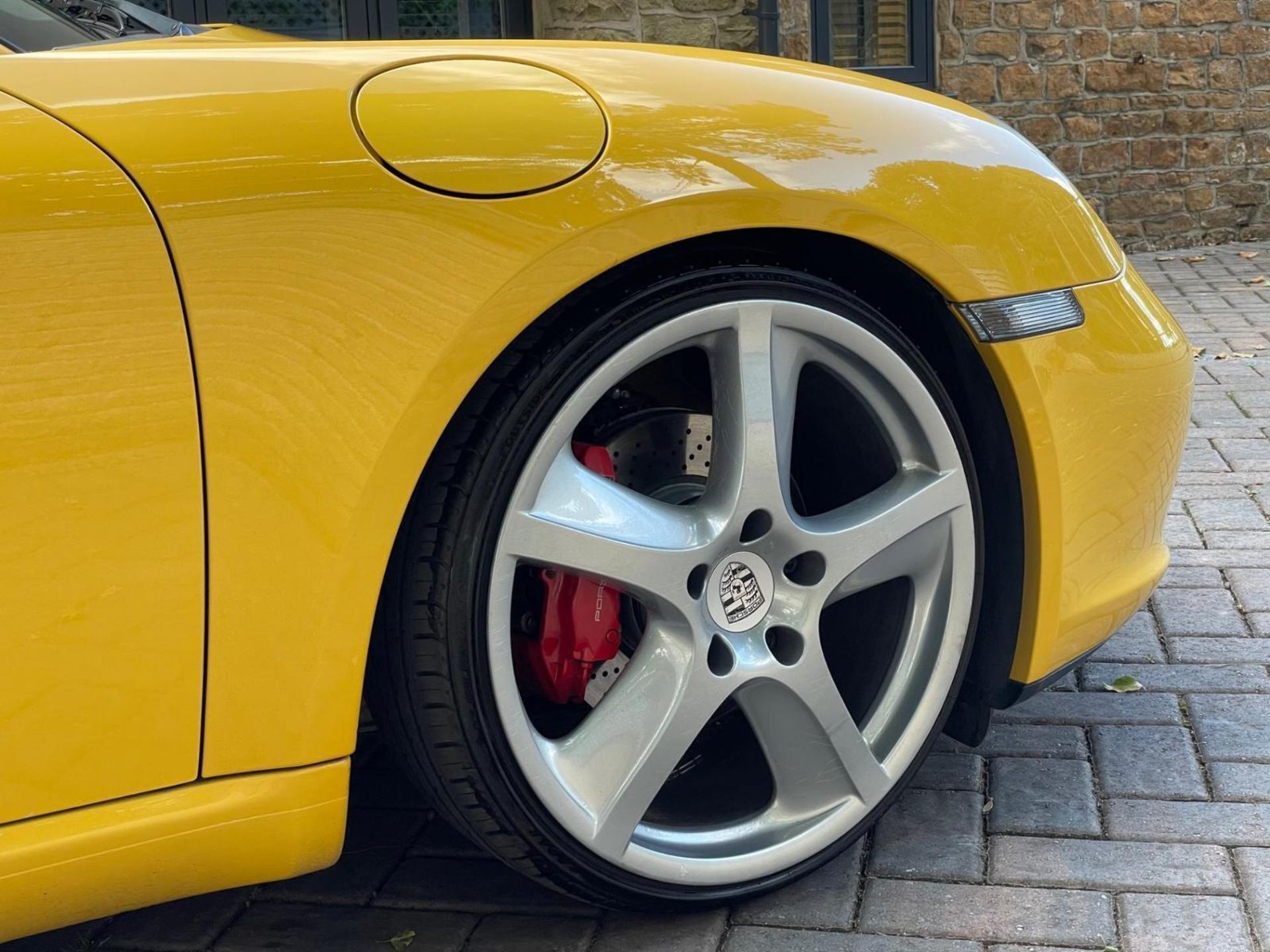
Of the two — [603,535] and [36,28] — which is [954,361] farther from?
[36,28]

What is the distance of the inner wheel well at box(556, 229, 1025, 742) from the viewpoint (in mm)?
1847

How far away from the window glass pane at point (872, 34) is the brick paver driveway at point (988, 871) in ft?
22.4

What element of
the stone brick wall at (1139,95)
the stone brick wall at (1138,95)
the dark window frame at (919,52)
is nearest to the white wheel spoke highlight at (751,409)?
the stone brick wall at (1138,95)

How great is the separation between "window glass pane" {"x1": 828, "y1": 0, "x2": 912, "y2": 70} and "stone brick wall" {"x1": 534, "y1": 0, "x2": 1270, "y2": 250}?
0.23 m

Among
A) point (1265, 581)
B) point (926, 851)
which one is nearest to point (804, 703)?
point (926, 851)

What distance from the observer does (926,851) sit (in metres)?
2.15

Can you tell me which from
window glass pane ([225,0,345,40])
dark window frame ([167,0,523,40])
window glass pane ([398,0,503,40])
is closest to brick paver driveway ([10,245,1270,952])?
dark window frame ([167,0,523,40])

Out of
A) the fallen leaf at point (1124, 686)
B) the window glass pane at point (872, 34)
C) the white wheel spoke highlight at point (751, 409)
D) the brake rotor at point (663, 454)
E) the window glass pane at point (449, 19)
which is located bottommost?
the fallen leaf at point (1124, 686)

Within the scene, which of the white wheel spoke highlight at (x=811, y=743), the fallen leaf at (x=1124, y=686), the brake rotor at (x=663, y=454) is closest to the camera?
the white wheel spoke highlight at (x=811, y=743)

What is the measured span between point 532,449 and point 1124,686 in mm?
1523

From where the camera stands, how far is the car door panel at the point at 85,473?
139 centimetres

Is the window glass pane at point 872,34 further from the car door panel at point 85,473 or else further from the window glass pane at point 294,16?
the car door panel at point 85,473

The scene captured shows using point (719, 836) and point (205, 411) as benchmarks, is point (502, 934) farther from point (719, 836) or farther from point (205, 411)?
point (205, 411)

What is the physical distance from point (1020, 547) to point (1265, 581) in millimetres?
1450
